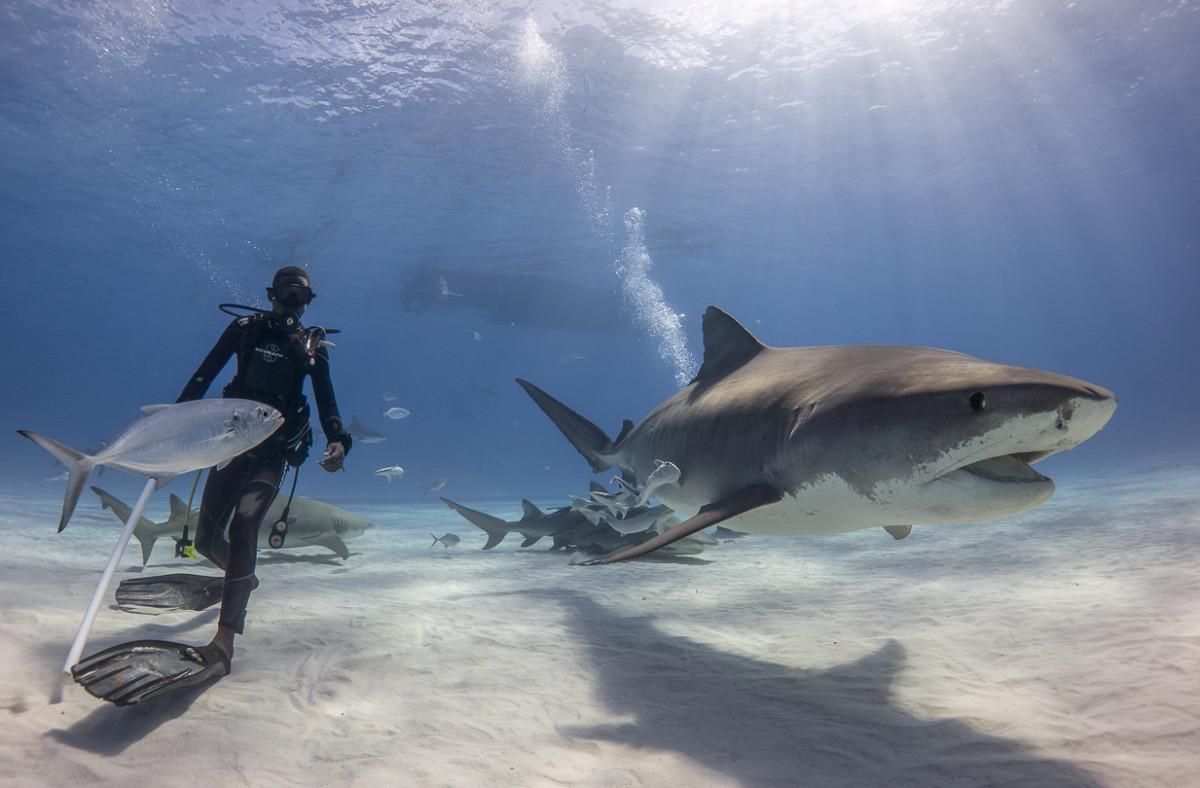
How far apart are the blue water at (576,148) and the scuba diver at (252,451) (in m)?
14.9

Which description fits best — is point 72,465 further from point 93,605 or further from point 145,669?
point 145,669

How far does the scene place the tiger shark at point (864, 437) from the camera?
2.38 m

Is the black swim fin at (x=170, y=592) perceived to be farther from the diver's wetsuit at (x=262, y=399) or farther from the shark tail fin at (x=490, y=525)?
the shark tail fin at (x=490, y=525)

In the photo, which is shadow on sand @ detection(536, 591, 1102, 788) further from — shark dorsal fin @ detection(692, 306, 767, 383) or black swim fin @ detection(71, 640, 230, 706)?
shark dorsal fin @ detection(692, 306, 767, 383)

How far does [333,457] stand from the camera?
13.0ft

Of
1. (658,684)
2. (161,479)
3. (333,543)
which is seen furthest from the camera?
(333,543)

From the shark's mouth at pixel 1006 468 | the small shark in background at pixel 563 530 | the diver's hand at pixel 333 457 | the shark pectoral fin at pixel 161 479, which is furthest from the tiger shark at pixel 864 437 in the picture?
the small shark in background at pixel 563 530

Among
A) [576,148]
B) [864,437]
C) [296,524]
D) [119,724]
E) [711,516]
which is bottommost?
[119,724]

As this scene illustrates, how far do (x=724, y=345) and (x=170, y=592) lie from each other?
4765 mm

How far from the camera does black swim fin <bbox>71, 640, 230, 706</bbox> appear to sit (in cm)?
279

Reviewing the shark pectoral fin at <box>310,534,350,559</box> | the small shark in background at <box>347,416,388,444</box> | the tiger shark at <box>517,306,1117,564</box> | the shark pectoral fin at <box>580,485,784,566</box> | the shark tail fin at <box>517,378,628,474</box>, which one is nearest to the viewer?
the tiger shark at <box>517,306,1117,564</box>

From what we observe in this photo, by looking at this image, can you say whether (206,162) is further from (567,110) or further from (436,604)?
(436,604)

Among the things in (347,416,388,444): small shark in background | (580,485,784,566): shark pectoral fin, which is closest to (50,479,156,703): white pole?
(580,485,784,566): shark pectoral fin

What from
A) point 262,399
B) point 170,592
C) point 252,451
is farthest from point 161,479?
point 170,592
